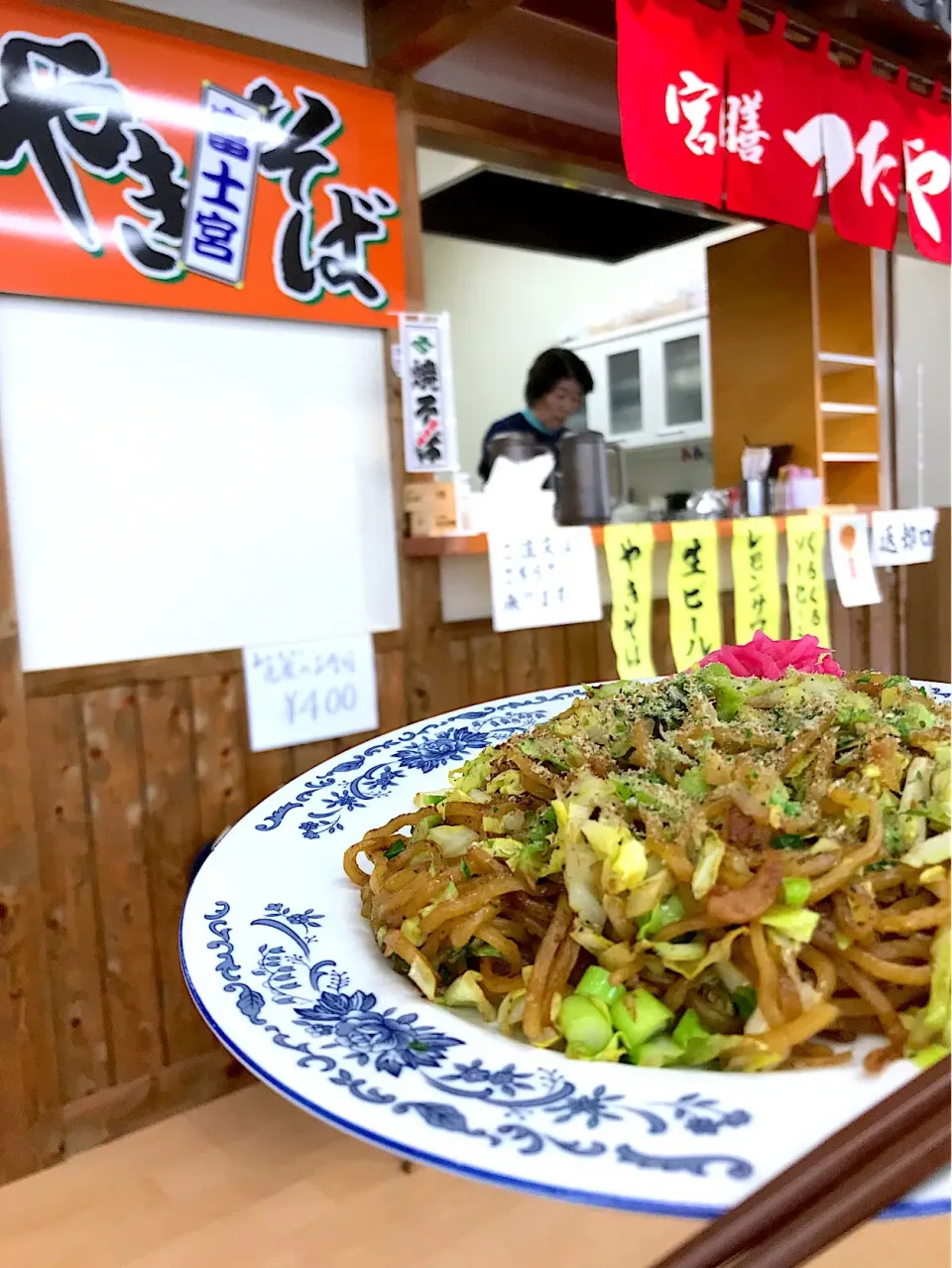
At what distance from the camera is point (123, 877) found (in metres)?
2.22

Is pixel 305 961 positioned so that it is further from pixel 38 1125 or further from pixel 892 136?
pixel 892 136

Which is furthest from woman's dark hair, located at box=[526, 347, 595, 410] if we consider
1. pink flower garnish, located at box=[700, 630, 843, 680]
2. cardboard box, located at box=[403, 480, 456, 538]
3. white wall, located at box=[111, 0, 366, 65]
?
pink flower garnish, located at box=[700, 630, 843, 680]

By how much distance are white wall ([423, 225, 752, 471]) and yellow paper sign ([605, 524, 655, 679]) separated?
3.33m

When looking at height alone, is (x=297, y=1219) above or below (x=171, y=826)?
below

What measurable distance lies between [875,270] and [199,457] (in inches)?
116

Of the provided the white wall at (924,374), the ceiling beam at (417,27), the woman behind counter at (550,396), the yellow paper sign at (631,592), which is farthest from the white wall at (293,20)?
the white wall at (924,374)

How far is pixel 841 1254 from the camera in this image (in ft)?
5.76

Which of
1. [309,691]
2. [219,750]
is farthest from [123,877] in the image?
[309,691]

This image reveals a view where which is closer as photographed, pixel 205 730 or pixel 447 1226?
pixel 447 1226

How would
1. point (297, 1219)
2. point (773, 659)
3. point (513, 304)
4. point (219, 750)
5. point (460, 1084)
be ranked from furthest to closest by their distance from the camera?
point (513, 304) → point (219, 750) → point (297, 1219) → point (773, 659) → point (460, 1084)

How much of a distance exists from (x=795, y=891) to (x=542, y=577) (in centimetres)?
179

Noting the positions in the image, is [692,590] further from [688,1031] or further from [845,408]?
[688,1031]

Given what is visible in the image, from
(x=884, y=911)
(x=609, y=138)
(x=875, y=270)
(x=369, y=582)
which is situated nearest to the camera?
(x=884, y=911)

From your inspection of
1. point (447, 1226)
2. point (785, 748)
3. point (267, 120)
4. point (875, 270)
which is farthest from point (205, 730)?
point (875, 270)
